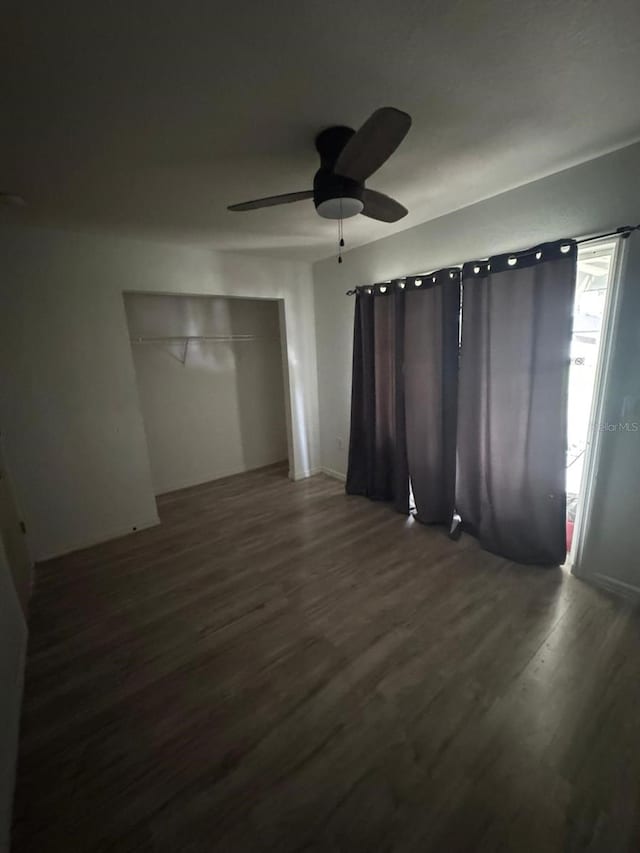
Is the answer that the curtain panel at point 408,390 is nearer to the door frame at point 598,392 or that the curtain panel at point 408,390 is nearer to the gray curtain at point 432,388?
the gray curtain at point 432,388

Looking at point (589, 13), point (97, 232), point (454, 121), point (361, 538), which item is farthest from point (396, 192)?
point (361, 538)

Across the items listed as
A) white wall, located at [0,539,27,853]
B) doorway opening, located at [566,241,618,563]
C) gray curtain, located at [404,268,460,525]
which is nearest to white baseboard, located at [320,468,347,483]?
gray curtain, located at [404,268,460,525]

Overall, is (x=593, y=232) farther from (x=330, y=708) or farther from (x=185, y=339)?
(x=185, y=339)

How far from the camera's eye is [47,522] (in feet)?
8.77

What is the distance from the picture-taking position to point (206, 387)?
13.4 ft

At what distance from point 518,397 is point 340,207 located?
5.36 ft

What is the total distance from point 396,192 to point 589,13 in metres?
1.21

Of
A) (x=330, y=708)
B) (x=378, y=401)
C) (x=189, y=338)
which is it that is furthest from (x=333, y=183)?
(x=189, y=338)

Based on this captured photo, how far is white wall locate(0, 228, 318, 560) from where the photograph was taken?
2447mm

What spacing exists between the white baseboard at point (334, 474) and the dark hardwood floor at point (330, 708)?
155cm

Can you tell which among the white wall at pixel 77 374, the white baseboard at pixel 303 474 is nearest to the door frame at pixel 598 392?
the white baseboard at pixel 303 474

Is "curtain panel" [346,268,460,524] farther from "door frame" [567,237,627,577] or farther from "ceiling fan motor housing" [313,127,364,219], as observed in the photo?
"ceiling fan motor housing" [313,127,364,219]

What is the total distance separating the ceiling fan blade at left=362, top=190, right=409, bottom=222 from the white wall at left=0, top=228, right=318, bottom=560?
2008 mm

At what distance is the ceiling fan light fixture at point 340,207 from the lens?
1.49 metres
